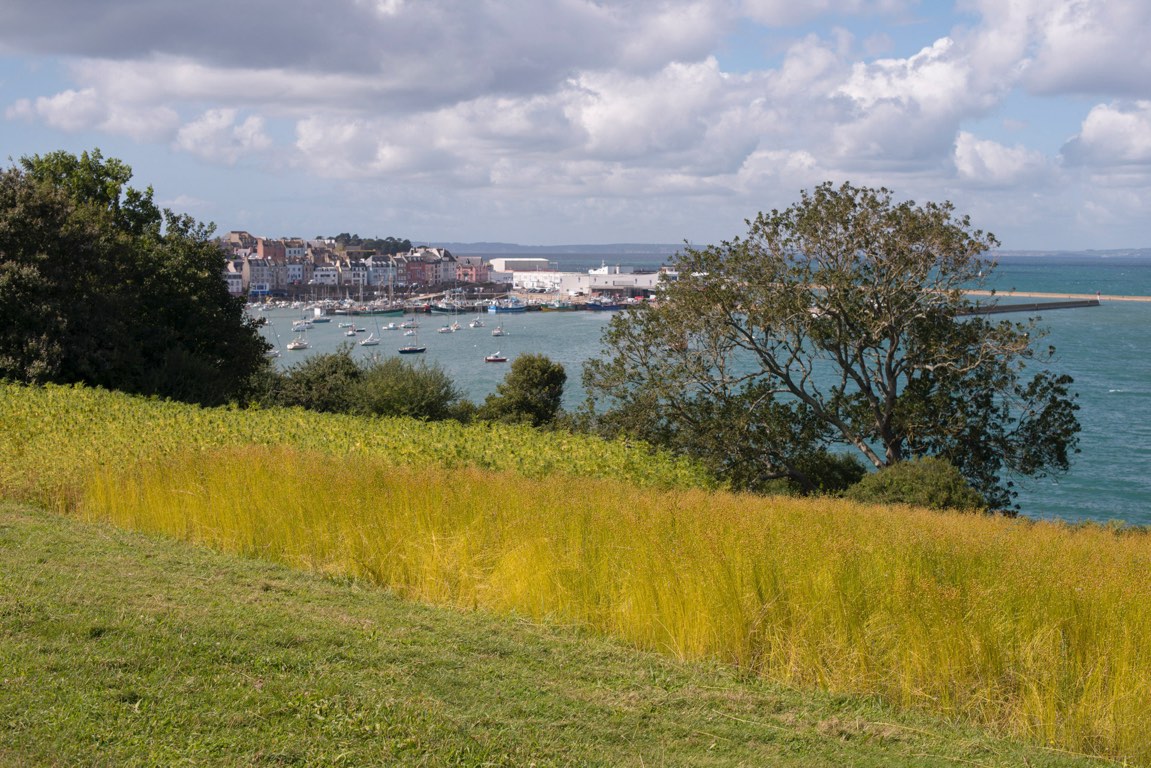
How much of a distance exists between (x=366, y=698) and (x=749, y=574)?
2.91 m

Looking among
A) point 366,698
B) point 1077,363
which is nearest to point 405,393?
point 366,698

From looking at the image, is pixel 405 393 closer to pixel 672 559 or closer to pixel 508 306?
pixel 672 559

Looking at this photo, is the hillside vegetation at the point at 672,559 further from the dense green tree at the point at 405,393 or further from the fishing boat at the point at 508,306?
the fishing boat at the point at 508,306

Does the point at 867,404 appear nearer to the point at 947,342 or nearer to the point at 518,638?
the point at 947,342

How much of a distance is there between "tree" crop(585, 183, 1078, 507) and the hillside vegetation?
14818 millimetres

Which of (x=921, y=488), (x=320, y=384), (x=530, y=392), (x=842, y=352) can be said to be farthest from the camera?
(x=530, y=392)

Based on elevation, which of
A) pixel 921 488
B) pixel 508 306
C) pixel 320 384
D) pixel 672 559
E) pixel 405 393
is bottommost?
pixel 508 306

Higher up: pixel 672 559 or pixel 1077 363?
pixel 672 559

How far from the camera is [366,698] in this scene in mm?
5277

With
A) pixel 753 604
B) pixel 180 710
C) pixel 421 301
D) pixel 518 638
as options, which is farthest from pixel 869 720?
pixel 421 301

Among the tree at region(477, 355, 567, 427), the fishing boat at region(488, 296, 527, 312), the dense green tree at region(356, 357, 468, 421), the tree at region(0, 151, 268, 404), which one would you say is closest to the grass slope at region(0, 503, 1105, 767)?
the tree at region(0, 151, 268, 404)

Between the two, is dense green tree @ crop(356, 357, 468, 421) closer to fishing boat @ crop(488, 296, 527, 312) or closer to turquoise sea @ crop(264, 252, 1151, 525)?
turquoise sea @ crop(264, 252, 1151, 525)

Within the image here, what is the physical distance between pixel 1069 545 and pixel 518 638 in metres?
4.67

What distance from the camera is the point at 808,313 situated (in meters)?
27.2
